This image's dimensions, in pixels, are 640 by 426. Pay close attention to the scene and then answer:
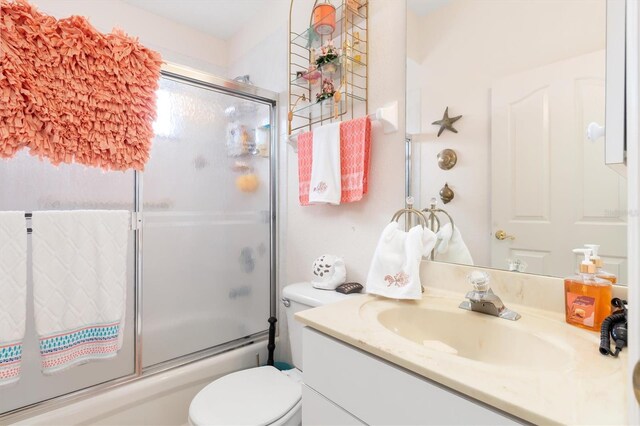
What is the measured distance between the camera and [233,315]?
1706 mm

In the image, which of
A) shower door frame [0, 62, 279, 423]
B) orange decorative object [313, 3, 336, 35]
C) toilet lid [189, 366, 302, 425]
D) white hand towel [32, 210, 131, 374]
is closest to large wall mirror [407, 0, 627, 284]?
orange decorative object [313, 3, 336, 35]

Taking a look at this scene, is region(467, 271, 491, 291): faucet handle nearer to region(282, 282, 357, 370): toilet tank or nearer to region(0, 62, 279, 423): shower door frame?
region(282, 282, 357, 370): toilet tank

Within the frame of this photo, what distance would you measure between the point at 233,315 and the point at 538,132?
1562 mm

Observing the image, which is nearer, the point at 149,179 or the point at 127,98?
the point at 127,98

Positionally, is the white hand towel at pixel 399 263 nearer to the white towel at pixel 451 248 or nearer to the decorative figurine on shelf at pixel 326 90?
the white towel at pixel 451 248

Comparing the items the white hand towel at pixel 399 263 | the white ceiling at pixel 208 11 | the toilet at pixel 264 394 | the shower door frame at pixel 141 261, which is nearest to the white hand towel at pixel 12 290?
the shower door frame at pixel 141 261

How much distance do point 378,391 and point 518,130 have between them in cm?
78

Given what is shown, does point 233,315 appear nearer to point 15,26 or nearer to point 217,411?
point 217,411

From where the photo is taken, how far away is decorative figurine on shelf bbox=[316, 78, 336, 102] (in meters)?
1.39

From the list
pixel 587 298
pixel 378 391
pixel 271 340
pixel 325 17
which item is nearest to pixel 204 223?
pixel 271 340

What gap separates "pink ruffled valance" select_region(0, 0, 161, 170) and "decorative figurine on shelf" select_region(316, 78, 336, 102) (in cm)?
71

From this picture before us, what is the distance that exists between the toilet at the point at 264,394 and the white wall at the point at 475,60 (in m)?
0.57

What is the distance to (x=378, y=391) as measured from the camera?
0.64 metres

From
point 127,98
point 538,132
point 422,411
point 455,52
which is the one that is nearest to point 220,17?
point 127,98
